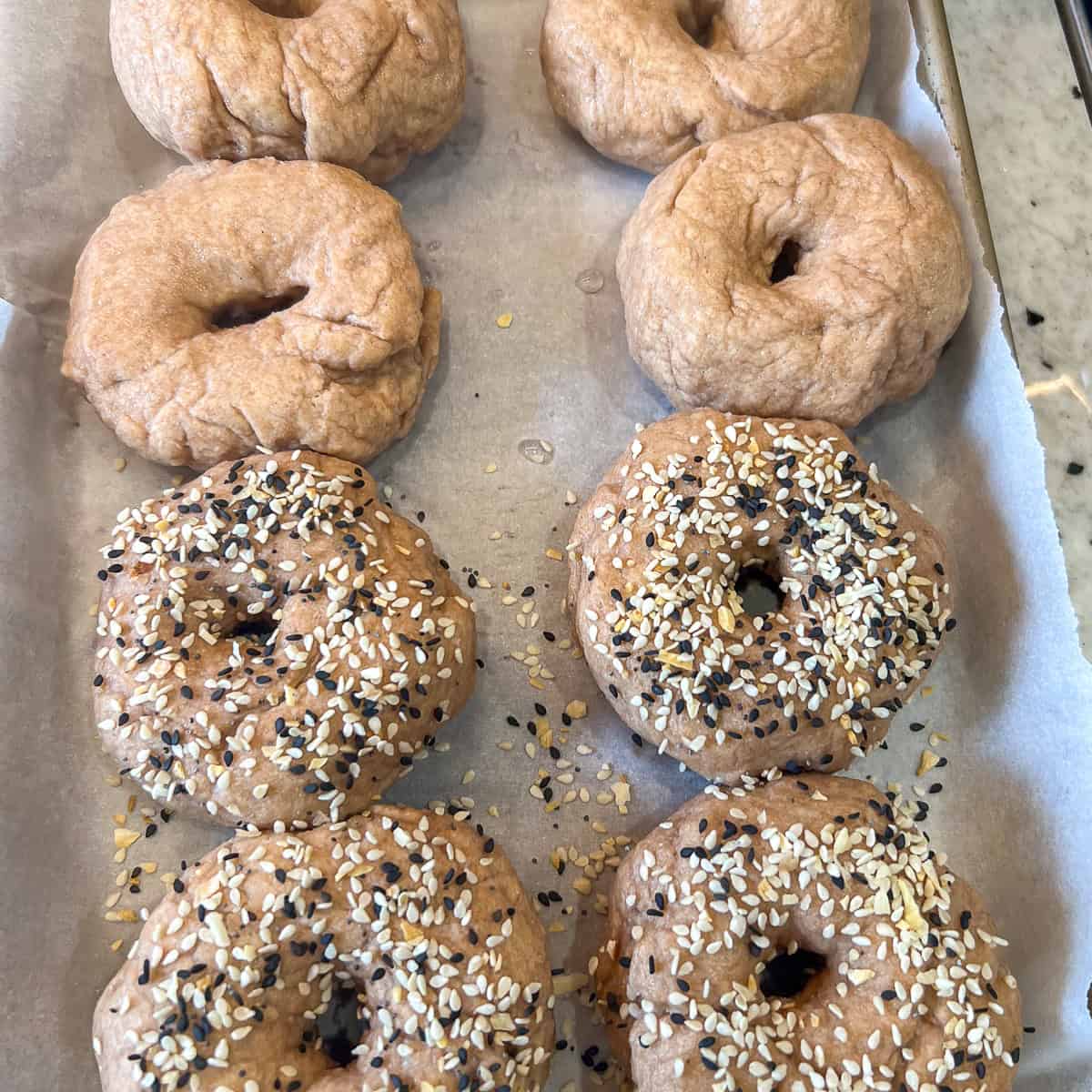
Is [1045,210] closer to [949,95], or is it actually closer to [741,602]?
[949,95]

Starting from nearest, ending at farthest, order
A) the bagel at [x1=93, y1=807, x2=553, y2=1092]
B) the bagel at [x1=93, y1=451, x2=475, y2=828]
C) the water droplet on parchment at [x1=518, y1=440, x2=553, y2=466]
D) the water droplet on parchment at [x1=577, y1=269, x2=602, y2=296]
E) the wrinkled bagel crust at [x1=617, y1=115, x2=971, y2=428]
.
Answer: the bagel at [x1=93, y1=807, x2=553, y2=1092] → the bagel at [x1=93, y1=451, x2=475, y2=828] → the wrinkled bagel crust at [x1=617, y1=115, x2=971, y2=428] → the water droplet on parchment at [x1=518, y1=440, x2=553, y2=466] → the water droplet on parchment at [x1=577, y1=269, x2=602, y2=296]

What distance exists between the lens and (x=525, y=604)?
2355 millimetres

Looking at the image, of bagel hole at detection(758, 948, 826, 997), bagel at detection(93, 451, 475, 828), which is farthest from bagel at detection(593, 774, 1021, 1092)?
bagel at detection(93, 451, 475, 828)

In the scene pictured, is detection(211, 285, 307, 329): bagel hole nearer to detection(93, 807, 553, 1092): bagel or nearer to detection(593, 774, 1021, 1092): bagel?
detection(93, 807, 553, 1092): bagel

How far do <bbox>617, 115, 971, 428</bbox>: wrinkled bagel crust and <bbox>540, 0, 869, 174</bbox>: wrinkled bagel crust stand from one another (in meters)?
0.12

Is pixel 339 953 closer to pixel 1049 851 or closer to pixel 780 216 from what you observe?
pixel 1049 851

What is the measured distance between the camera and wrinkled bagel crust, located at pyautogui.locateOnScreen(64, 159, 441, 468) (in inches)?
86.2

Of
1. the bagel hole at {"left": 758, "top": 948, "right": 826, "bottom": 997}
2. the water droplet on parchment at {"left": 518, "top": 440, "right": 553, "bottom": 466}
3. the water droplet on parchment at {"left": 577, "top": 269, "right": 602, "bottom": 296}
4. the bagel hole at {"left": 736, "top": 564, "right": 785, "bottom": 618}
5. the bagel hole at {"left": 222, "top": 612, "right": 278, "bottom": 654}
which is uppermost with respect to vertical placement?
the water droplet on parchment at {"left": 577, "top": 269, "right": 602, "bottom": 296}

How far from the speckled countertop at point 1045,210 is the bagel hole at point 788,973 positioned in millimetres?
1047

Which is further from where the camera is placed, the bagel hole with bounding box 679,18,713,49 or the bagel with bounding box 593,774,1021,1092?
the bagel hole with bounding box 679,18,713,49

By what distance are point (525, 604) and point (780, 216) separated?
1105mm

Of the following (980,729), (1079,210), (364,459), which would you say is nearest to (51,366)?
(364,459)

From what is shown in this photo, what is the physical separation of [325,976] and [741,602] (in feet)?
3.84

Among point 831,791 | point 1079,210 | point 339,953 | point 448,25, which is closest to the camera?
point 339,953
